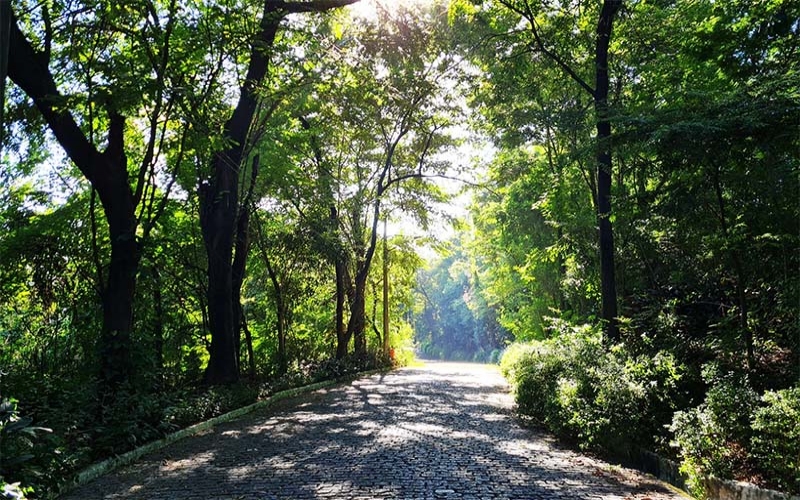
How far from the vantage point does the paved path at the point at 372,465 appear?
18.8ft

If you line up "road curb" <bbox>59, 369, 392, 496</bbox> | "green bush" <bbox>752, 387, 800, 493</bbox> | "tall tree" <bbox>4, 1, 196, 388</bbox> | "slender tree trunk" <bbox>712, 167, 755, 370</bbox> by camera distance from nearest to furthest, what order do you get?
1. "green bush" <bbox>752, 387, 800, 493</bbox>
2. "road curb" <bbox>59, 369, 392, 496</bbox>
3. "slender tree trunk" <bbox>712, 167, 755, 370</bbox>
4. "tall tree" <bbox>4, 1, 196, 388</bbox>

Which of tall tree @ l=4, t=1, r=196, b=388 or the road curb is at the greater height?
tall tree @ l=4, t=1, r=196, b=388

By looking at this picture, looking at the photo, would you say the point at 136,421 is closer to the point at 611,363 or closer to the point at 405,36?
the point at 611,363

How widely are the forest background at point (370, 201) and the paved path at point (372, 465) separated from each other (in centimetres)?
70

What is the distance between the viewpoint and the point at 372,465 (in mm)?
6789

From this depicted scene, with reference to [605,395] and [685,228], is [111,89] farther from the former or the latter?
[685,228]

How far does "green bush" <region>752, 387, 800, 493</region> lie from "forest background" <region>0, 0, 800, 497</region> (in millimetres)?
29

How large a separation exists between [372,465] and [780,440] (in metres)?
4.20

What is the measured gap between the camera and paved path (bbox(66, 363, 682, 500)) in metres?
5.73

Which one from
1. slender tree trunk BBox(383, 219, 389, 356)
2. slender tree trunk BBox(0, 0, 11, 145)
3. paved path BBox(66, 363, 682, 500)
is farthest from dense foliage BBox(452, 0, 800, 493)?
slender tree trunk BBox(383, 219, 389, 356)

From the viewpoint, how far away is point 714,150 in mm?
6184

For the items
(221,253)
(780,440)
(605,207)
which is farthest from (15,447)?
(605,207)

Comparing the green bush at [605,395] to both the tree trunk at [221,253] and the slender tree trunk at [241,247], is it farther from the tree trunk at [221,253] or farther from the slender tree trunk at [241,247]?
the slender tree trunk at [241,247]

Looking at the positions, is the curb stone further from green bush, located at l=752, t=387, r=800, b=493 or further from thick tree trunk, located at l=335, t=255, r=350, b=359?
thick tree trunk, located at l=335, t=255, r=350, b=359
